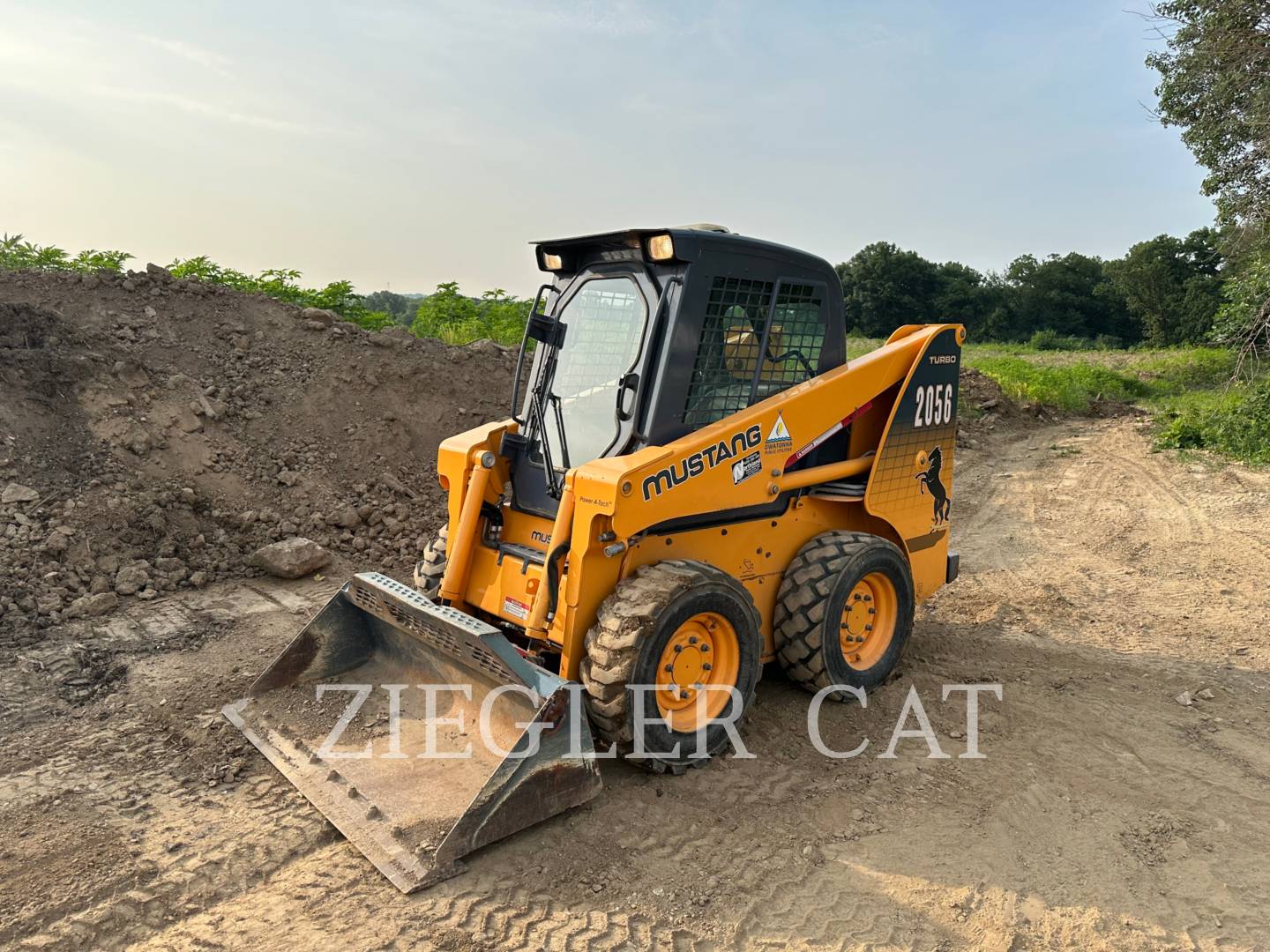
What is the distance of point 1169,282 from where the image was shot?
42.4 metres

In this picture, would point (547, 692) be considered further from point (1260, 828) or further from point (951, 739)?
point (1260, 828)

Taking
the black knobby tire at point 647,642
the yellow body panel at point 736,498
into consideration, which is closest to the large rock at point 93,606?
the yellow body panel at point 736,498

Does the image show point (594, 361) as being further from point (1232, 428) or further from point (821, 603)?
point (1232, 428)

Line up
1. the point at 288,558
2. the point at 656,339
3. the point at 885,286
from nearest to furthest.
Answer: the point at 656,339 < the point at 288,558 < the point at 885,286

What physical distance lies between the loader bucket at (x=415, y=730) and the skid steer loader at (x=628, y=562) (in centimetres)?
1

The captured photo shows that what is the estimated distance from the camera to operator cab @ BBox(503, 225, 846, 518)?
13.7ft

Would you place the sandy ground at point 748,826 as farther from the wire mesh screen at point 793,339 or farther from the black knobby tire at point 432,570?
the wire mesh screen at point 793,339

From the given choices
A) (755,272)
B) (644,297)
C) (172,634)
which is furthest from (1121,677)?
(172,634)

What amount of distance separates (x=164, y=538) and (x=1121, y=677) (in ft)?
22.3

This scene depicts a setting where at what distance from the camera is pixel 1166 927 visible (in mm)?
3252

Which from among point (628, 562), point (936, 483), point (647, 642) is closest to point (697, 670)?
point (647, 642)

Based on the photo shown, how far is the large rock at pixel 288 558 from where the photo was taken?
681cm

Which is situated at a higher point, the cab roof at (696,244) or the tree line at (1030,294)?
the tree line at (1030,294)

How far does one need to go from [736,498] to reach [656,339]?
863 mm
